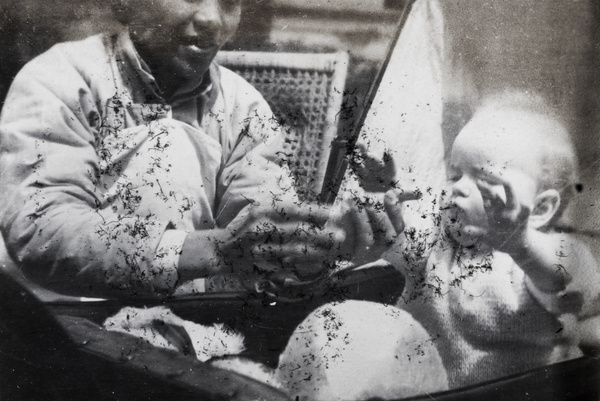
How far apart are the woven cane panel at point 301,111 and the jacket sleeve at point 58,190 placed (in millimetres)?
646

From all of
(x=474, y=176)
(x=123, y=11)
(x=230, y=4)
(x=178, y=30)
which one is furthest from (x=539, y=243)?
(x=123, y=11)

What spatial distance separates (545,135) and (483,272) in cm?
66

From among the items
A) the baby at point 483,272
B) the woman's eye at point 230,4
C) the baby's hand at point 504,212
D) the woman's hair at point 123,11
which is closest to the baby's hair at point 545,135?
the baby at point 483,272

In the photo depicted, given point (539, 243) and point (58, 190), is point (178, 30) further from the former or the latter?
point (539, 243)

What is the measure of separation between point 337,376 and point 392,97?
1216 millimetres

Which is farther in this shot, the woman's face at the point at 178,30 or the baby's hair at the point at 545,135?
the baby's hair at the point at 545,135

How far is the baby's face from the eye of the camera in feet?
8.71

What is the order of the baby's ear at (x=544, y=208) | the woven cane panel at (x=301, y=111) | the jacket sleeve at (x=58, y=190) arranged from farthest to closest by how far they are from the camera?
the baby's ear at (x=544, y=208), the woven cane panel at (x=301, y=111), the jacket sleeve at (x=58, y=190)

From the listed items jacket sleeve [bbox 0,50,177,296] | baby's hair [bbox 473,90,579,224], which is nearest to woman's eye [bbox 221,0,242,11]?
jacket sleeve [bbox 0,50,177,296]

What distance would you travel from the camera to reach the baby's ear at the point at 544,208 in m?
2.70

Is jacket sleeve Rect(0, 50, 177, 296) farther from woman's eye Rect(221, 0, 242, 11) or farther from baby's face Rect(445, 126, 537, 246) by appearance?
baby's face Rect(445, 126, 537, 246)

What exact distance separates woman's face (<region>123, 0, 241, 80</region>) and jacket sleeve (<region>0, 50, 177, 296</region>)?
295 millimetres

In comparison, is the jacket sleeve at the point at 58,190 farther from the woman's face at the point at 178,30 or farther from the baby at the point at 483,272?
the baby at the point at 483,272

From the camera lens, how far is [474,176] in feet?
8.72
